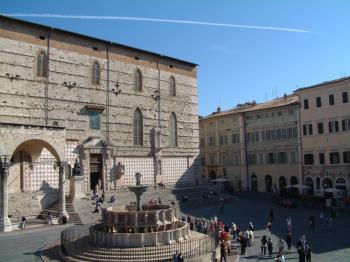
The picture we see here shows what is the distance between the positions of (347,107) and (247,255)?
2380 centimetres

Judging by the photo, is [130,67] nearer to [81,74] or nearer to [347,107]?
[81,74]

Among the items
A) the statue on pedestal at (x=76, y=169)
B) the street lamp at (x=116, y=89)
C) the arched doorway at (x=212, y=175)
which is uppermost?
the street lamp at (x=116, y=89)

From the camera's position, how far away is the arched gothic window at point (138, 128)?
37.1 m

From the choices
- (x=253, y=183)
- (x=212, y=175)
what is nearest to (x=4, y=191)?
(x=253, y=183)

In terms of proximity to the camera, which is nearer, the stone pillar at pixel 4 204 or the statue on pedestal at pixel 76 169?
the stone pillar at pixel 4 204

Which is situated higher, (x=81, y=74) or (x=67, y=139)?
(x=81, y=74)

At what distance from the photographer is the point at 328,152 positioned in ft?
125

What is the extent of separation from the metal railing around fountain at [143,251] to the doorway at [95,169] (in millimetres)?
15621

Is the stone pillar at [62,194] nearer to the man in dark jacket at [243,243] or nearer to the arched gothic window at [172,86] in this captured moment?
the man in dark jacket at [243,243]

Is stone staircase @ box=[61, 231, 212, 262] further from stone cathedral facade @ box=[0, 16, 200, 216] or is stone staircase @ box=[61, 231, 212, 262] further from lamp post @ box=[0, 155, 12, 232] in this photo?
stone cathedral facade @ box=[0, 16, 200, 216]

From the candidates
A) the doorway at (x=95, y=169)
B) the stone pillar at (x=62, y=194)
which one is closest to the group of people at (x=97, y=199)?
the doorway at (x=95, y=169)

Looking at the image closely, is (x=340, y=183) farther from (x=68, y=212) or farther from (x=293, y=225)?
(x=68, y=212)

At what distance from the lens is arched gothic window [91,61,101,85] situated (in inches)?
1346

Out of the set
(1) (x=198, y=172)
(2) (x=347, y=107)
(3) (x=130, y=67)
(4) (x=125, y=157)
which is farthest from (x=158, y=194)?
(2) (x=347, y=107)
